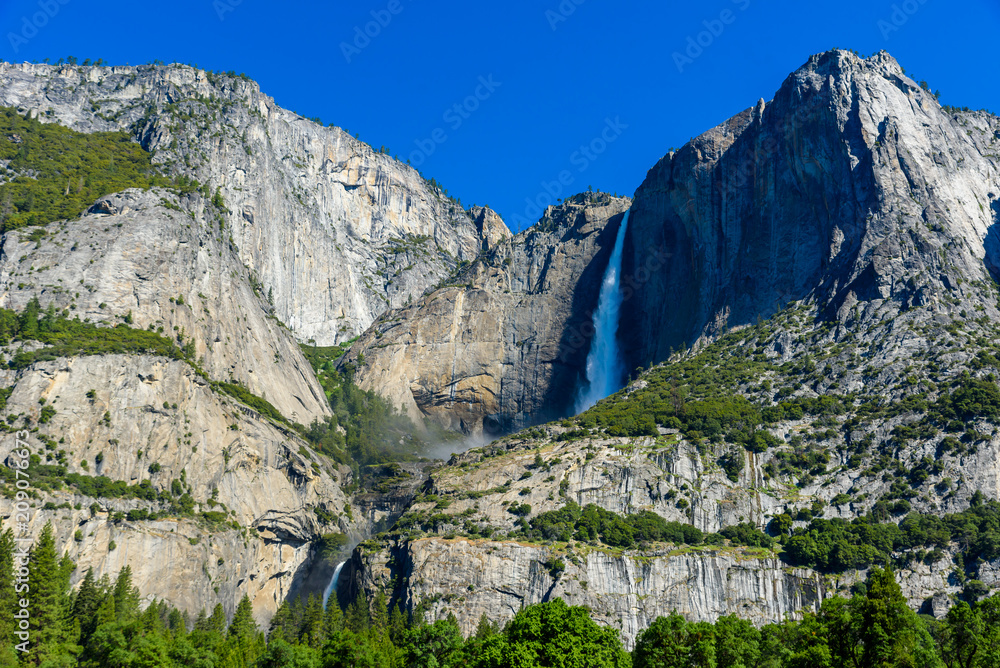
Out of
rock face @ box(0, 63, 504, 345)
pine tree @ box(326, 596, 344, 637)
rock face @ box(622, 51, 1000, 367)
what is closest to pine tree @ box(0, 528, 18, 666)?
pine tree @ box(326, 596, 344, 637)

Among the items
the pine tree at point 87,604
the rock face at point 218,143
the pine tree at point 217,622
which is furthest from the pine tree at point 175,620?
the rock face at point 218,143

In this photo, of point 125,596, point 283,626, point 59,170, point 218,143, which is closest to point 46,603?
point 125,596

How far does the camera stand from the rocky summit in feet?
330

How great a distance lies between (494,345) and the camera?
6929 inches

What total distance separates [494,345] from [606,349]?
2091 cm

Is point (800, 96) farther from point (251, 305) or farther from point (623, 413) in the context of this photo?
point (251, 305)

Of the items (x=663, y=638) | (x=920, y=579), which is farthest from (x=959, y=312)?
(x=663, y=638)

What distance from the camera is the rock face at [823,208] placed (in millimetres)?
133125

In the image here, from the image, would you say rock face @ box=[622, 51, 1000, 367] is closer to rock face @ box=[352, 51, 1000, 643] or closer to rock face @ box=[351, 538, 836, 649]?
rock face @ box=[352, 51, 1000, 643]

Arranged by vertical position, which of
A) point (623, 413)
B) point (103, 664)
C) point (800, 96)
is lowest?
point (103, 664)

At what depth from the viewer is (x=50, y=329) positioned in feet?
381

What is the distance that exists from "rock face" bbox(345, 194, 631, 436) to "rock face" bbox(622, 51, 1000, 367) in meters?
12.6

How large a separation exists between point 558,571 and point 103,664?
4602cm

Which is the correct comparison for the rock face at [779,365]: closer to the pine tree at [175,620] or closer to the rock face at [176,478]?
the rock face at [176,478]
